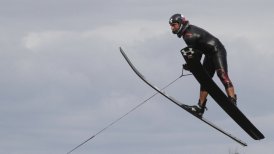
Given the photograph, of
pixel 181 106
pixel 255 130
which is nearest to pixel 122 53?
pixel 181 106

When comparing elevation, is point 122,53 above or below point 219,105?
above

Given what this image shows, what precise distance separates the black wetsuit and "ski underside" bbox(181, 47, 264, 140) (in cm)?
41

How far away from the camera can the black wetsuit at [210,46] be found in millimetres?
32844

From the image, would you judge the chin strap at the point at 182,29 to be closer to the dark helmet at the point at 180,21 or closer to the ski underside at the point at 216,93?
the dark helmet at the point at 180,21

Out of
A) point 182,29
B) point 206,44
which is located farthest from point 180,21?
point 206,44

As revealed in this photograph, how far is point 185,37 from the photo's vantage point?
32.8 meters

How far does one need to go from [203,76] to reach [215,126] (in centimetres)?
191

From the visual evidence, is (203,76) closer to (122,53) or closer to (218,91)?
(218,91)

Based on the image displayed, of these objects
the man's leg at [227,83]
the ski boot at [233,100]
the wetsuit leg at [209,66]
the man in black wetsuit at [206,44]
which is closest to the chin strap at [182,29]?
the man in black wetsuit at [206,44]

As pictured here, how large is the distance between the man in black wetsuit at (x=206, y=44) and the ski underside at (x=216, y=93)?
0.27 m

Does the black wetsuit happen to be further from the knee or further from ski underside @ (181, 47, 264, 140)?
ski underside @ (181, 47, 264, 140)

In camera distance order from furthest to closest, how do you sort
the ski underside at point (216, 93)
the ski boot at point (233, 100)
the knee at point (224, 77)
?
the knee at point (224, 77)
the ski boot at point (233, 100)
the ski underside at point (216, 93)

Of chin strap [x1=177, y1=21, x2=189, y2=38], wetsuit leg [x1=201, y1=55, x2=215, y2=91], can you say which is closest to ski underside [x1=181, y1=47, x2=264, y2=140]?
wetsuit leg [x1=201, y1=55, x2=215, y2=91]

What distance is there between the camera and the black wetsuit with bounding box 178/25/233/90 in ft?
108
